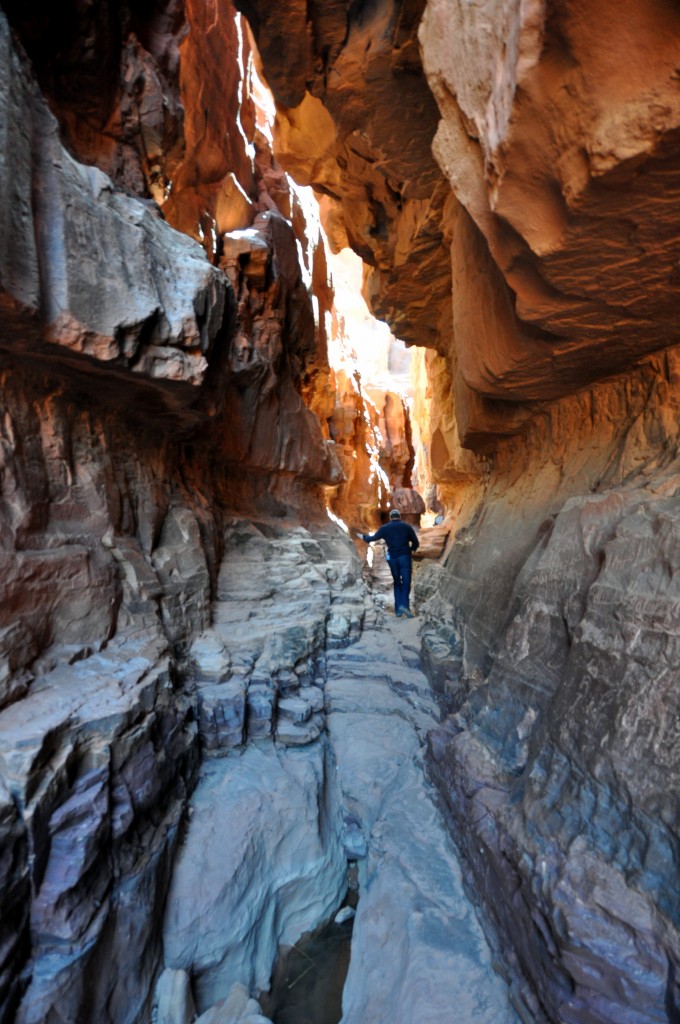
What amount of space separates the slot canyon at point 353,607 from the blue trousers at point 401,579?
1262mm

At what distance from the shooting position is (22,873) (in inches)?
116

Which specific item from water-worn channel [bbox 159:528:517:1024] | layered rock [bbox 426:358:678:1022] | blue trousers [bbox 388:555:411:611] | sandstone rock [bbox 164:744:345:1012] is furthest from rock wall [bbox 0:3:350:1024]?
blue trousers [bbox 388:555:411:611]

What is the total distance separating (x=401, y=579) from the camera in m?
9.42

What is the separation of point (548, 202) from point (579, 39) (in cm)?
63

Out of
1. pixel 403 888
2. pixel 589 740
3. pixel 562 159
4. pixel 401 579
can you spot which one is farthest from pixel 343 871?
pixel 562 159

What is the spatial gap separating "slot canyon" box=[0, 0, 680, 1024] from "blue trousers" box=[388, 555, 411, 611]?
1.26 m

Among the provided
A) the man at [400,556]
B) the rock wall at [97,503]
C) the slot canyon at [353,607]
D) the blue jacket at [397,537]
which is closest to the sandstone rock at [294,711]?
the slot canyon at [353,607]

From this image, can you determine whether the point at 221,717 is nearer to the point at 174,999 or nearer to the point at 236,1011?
the point at 174,999

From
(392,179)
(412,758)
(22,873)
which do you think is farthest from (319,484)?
(22,873)

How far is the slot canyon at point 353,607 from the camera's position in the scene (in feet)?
7.67

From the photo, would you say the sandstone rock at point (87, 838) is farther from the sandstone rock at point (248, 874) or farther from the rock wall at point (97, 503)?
the sandstone rock at point (248, 874)

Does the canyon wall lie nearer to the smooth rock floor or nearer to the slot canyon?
the slot canyon

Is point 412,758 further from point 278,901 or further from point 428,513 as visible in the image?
point 428,513

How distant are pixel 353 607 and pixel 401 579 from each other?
164 cm
